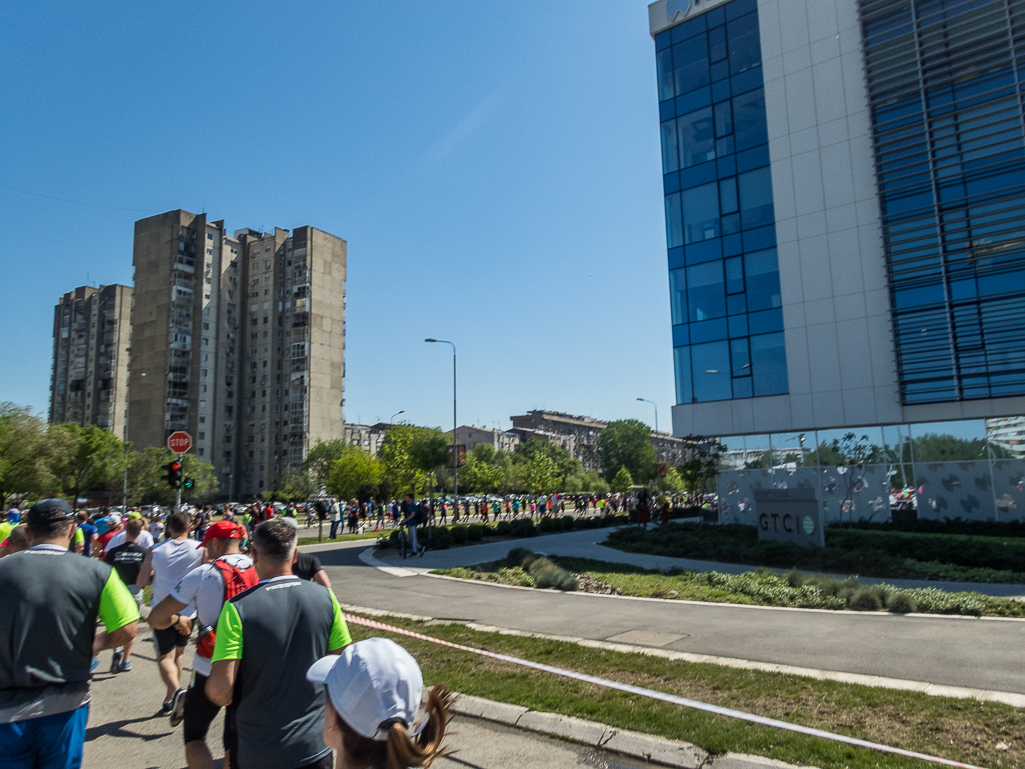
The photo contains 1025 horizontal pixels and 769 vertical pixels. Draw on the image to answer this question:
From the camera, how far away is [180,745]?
583cm

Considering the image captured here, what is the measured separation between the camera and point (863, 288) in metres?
25.6

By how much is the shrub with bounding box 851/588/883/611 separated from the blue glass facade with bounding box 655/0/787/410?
17906 mm

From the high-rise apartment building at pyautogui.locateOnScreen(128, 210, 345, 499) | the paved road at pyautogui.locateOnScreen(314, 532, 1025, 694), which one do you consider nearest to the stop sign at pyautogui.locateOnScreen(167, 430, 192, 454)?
the paved road at pyautogui.locateOnScreen(314, 532, 1025, 694)

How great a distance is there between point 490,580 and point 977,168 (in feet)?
73.4

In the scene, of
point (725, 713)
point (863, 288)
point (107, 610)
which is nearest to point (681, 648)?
point (725, 713)

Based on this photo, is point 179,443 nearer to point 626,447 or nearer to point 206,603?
point 206,603

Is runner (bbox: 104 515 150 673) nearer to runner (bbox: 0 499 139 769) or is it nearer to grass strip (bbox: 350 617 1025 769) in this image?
grass strip (bbox: 350 617 1025 769)

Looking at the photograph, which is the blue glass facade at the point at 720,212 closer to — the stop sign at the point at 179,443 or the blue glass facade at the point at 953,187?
the blue glass facade at the point at 953,187

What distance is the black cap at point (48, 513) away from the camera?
143 inches

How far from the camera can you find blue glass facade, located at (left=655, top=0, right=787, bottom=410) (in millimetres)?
28391

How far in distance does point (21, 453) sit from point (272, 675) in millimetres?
60345

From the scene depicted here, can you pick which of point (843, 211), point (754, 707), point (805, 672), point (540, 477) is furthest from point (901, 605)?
point (540, 477)

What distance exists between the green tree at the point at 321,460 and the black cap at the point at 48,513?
8805 cm

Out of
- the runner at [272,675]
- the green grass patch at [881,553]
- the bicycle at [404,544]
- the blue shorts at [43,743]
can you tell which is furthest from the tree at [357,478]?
the runner at [272,675]
